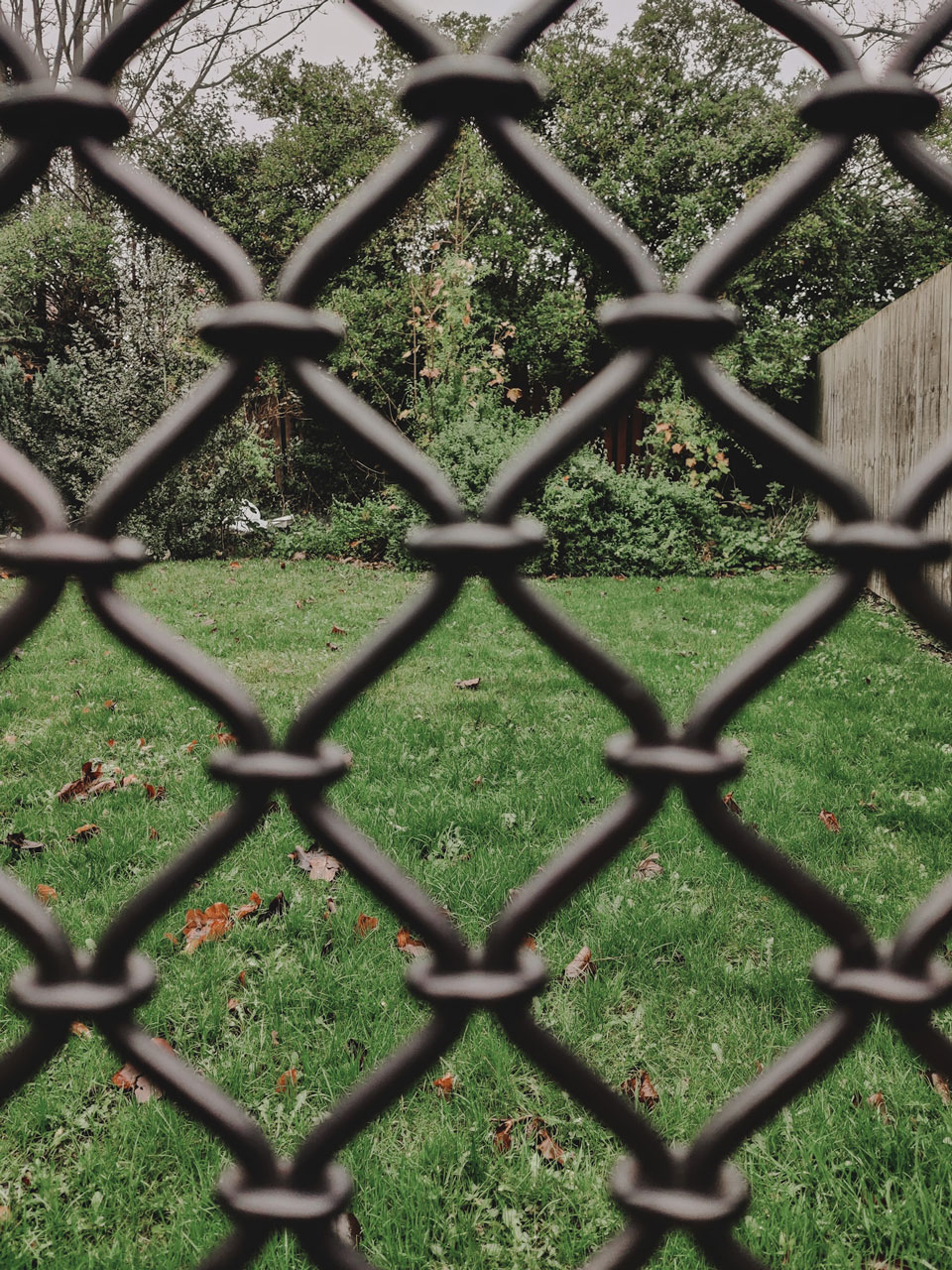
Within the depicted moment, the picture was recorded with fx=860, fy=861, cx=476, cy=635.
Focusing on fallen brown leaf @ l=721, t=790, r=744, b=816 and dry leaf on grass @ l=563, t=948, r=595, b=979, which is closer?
dry leaf on grass @ l=563, t=948, r=595, b=979

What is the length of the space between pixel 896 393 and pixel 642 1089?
5.73 metres

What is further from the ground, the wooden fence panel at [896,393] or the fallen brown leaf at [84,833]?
the wooden fence panel at [896,393]

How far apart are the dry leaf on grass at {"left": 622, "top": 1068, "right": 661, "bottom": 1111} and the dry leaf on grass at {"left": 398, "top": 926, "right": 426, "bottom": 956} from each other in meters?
0.60

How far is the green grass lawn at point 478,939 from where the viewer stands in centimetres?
143

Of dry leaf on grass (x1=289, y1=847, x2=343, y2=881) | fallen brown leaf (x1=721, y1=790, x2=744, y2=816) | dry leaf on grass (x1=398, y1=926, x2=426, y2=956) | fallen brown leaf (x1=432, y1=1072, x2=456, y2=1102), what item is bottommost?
fallen brown leaf (x1=432, y1=1072, x2=456, y2=1102)

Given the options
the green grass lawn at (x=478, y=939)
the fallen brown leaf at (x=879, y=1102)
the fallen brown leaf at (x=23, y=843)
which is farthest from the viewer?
the fallen brown leaf at (x=23, y=843)

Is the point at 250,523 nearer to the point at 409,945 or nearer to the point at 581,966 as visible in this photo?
the point at 409,945

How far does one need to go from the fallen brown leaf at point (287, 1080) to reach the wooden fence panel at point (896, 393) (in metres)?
3.90

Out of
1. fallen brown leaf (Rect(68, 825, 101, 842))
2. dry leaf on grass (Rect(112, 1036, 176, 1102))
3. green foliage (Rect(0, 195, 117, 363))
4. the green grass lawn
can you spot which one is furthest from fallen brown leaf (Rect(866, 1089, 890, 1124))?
green foliage (Rect(0, 195, 117, 363))

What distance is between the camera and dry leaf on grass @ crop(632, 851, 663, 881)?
8.09 ft

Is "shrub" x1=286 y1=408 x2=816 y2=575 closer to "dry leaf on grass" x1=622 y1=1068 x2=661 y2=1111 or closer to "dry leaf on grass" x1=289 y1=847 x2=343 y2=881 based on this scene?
"dry leaf on grass" x1=289 y1=847 x2=343 y2=881

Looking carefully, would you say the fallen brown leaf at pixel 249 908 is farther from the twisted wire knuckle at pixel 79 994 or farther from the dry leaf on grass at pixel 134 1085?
the twisted wire knuckle at pixel 79 994

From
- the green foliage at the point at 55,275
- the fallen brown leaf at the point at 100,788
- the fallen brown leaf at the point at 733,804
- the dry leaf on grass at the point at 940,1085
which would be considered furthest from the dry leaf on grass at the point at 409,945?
the green foliage at the point at 55,275

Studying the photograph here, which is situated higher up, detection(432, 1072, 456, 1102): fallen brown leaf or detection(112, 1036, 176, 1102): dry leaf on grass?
detection(112, 1036, 176, 1102): dry leaf on grass
